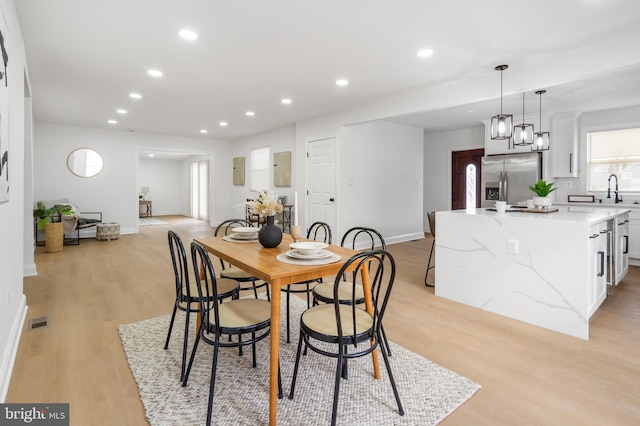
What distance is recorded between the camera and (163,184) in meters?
13.4

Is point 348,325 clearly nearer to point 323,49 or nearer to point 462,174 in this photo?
point 323,49

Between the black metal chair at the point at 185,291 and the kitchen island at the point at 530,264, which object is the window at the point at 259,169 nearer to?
the kitchen island at the point at 530,264

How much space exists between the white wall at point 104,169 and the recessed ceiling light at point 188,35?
6032 millimetres

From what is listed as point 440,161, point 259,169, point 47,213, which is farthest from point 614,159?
point 47,213

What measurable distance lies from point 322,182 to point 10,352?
488 cm

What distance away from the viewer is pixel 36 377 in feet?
6.63

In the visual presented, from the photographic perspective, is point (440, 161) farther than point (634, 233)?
Yes

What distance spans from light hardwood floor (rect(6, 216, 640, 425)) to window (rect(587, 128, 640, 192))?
1980 millimetres

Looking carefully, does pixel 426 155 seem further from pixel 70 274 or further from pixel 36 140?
pixel 36 140

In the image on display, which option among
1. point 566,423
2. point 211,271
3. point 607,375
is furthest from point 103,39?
point 607,375

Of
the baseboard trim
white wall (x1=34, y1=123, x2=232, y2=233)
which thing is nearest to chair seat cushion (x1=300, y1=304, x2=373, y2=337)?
the baseboard trim

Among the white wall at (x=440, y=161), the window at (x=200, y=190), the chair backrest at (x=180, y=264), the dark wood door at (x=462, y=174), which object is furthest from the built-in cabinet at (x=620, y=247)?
the window at (x=200, y=190)

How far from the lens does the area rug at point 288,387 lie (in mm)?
1685

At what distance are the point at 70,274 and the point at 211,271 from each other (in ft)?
12.9
